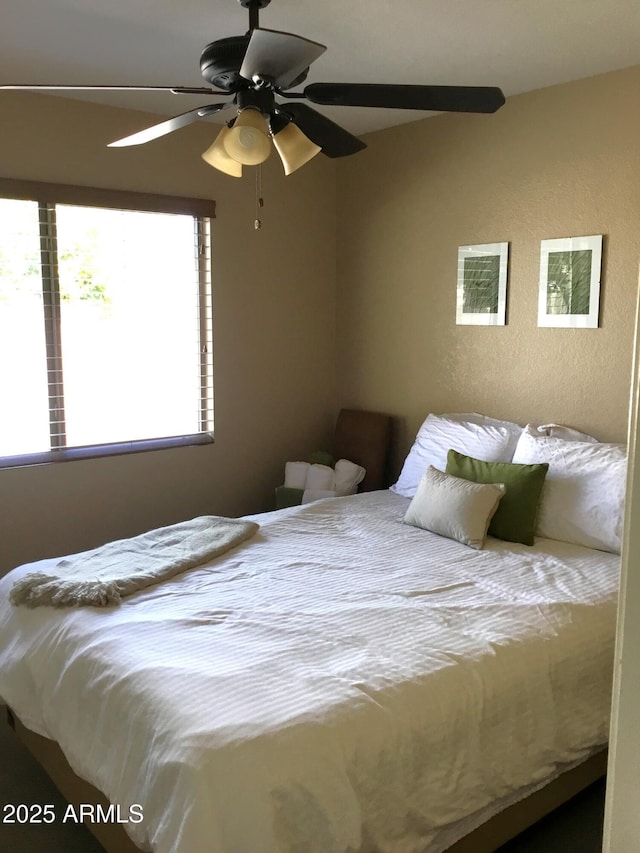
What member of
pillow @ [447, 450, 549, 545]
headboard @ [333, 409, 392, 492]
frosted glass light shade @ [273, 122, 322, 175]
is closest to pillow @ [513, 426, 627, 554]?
pillow @ [447, 450, 549, 545]

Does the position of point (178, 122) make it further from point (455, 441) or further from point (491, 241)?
point (455, 441)

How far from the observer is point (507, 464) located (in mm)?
2955

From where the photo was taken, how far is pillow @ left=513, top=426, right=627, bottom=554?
270cm

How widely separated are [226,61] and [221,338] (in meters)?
2.03

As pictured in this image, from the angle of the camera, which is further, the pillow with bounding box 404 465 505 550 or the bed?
the pillow with bounding box 404 465 505 550

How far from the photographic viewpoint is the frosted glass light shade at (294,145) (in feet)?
7.10

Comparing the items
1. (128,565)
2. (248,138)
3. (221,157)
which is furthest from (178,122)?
(128,565)

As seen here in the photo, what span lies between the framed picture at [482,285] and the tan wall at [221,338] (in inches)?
38.4

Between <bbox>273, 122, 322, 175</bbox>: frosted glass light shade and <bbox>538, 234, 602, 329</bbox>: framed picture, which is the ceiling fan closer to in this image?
<bbox>273, 122, 322, 175</bbox>: frosted glass light shade

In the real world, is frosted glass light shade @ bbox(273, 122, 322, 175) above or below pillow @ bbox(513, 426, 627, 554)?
above

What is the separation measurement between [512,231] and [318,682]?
2369 mm

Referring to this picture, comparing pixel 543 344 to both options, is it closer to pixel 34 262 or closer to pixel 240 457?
pixel 240 457

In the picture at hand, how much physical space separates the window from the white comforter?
1150mm

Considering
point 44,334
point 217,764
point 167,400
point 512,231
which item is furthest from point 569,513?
point 44,334
